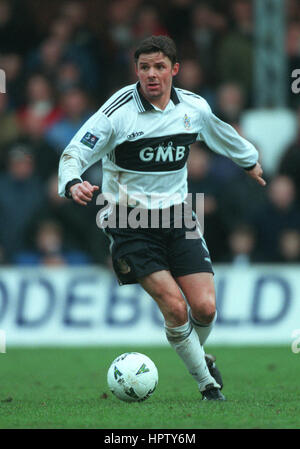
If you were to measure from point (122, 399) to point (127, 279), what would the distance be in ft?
2.76

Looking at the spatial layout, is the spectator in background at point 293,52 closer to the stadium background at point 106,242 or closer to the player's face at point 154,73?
the stadium background at point 106,242

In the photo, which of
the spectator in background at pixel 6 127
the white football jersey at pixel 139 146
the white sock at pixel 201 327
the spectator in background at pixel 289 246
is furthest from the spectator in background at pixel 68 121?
the white sock at pixel 201 327

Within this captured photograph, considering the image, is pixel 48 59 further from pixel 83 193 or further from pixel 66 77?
pixel 83 193

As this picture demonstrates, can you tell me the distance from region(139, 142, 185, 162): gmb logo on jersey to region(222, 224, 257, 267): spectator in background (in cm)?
489

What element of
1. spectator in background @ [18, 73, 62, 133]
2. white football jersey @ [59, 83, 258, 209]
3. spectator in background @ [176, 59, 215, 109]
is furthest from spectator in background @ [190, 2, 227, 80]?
white football jersey @ [59, 83, 258, 209]

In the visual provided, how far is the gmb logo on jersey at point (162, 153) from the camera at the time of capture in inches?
283

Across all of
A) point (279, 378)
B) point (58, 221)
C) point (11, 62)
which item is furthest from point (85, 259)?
point (279, 378)

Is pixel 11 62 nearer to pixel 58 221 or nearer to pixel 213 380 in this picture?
pixel 58 221

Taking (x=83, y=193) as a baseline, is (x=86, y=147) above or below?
above

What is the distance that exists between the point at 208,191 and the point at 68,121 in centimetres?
224

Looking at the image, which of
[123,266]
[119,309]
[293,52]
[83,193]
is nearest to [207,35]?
[293,52]

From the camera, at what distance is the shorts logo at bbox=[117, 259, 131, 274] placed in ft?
23.5

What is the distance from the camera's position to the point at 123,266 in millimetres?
7199

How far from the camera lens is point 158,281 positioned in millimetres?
7027
